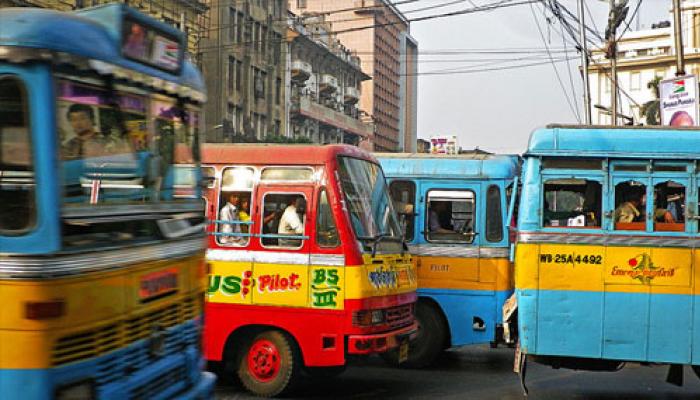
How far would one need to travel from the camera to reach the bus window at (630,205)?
8727 millimetres

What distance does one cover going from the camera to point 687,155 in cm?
862

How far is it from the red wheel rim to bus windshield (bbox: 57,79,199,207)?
349 centimetres

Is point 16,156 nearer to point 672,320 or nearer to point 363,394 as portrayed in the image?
point 363,394

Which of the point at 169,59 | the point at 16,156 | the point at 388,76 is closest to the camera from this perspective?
the point at 16,156

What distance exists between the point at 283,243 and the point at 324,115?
7030 centimetres

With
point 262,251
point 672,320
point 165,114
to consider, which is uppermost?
point 165,114

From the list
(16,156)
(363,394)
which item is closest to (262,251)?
(363,394)

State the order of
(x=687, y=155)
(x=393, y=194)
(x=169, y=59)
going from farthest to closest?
(x=393, y=194)
(x=687, y=155)
(x=169, y=59)

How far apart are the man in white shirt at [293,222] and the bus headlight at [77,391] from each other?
4799mm

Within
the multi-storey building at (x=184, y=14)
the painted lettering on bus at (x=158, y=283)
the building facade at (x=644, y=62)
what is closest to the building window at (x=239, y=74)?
the multi-storey building at (x=184, y=14)

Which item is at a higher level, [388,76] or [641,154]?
[388,76]

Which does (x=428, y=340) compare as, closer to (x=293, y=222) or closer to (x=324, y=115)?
(x=293, y=222)

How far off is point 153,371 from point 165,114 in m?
1.86

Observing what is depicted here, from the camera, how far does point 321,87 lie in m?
82.9
